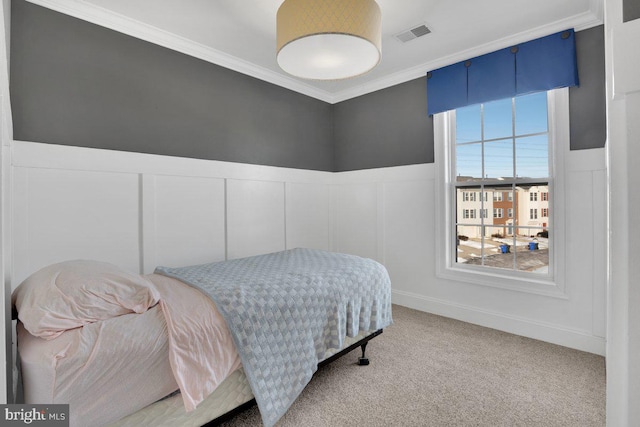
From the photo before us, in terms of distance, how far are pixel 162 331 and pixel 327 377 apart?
1.25 m

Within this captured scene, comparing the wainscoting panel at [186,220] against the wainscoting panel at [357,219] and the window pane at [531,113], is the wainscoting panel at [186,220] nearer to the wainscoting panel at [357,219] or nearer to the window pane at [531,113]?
the wainscoting panel at [357,219]

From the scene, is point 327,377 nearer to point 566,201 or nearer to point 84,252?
point 84,252

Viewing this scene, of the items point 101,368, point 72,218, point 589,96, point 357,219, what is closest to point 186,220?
point 72,218

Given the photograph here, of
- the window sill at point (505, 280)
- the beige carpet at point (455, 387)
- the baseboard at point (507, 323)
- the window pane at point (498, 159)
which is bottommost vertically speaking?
the beige carpet at point (455, 387)

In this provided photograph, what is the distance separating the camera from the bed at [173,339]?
46.9 inches

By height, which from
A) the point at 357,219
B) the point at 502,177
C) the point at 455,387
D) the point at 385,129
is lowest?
the point at 455,387

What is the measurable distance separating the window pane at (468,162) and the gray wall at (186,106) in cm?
31

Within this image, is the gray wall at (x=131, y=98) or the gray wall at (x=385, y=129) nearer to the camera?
the gray wall at (x=131, y=98)

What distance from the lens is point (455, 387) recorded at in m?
2.06

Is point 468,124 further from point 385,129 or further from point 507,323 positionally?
point 507,323

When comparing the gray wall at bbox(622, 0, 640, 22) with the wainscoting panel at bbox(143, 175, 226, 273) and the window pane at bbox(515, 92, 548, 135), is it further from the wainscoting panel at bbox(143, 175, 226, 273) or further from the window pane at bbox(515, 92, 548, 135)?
the wainscoting panel at bbox(143, 175, 226, 273)

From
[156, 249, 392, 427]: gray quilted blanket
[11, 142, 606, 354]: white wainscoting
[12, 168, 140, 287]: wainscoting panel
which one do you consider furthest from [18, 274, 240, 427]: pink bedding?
[11, 142, 606, 354]: white wainscoting

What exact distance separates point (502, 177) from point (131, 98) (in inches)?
137

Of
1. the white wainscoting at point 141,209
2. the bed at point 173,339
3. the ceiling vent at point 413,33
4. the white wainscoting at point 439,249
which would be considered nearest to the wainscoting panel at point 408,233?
the white wainscoting at point 439,249
